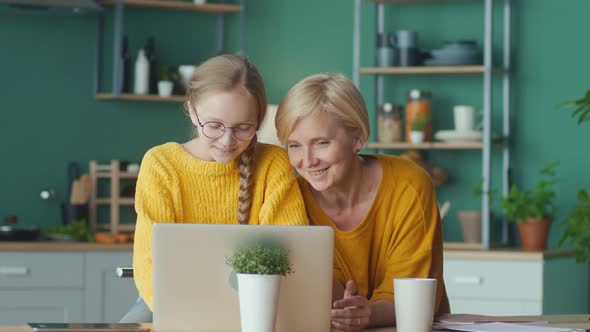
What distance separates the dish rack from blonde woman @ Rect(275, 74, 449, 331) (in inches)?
99.3

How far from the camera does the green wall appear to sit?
190 inches

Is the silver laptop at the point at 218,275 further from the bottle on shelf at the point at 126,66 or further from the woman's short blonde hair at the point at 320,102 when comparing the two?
the bottle on shelf at the point at 126,66

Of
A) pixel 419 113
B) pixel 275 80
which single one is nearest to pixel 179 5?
pixel 275 80

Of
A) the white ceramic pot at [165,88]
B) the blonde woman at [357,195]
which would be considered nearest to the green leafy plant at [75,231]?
the white ceramic pot at [165,88]

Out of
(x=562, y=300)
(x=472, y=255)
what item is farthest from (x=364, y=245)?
(x=562, y=300)

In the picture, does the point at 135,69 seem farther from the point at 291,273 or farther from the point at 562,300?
the point at 291,273

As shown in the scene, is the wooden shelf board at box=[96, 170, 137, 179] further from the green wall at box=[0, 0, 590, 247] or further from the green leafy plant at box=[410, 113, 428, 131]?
the green leafy plant at box=[410, 113, 428, 131]

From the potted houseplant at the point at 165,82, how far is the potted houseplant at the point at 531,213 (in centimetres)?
166

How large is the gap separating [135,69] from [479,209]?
71.1 inches

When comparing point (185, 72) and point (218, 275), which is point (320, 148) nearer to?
point (218, 275)

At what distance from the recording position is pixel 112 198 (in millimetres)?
4910

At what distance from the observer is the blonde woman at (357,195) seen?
89.8 inches

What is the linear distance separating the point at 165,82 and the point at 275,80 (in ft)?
1.91

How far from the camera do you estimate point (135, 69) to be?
4.89 meters
